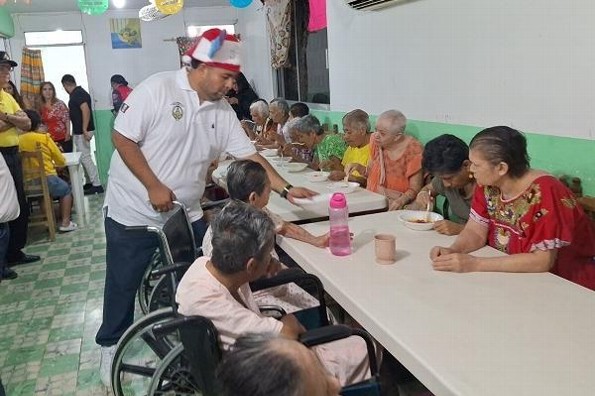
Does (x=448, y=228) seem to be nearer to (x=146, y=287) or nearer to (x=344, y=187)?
(x=344, y=187)

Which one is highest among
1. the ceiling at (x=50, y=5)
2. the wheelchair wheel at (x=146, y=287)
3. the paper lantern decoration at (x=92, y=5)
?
the ceiling at (x=50, y=5)

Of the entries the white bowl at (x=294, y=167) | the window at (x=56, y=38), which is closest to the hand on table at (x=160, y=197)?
the white bowl at (x=294, y=167)

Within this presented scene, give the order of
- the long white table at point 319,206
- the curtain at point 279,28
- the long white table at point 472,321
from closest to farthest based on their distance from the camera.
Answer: the long white table at point 472,321, the long white table at point 319,206, the curtain at point 279,28

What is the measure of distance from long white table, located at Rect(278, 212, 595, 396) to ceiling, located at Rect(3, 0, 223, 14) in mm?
6303

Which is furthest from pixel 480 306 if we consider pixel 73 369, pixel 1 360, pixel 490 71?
pixel 1 360

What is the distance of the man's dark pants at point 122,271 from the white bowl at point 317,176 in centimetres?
114

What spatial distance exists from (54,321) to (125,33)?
5.59 m

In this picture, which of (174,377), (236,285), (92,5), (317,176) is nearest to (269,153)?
(317,176)

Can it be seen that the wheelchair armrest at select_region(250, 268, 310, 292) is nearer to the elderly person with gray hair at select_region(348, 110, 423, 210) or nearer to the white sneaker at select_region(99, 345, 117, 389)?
the white sneaker at select_region(99, 345, 117, 389)

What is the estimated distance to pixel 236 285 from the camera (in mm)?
1475

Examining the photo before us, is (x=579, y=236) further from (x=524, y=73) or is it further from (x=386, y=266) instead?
(x=524, y=73)

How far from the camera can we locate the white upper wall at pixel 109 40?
734cm

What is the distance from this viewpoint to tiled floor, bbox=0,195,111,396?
7.93 ft

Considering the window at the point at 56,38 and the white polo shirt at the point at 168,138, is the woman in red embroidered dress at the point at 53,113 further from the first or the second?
the white polo shirt at the point at 168,138
